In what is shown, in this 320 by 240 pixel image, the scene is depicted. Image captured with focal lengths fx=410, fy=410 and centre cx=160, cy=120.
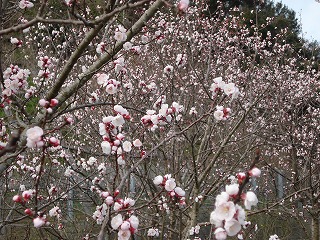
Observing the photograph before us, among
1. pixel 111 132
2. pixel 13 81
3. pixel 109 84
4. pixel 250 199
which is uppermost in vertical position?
pixel 13 81

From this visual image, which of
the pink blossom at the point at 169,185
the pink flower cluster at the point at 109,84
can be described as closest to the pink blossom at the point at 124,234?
the pink blossom at the point at 169,185

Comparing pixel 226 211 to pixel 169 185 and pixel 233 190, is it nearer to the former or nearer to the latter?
pixel 233 190

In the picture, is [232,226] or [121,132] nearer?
[232,226]

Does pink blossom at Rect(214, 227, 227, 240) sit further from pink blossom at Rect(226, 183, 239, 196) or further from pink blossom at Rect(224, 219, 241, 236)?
pink blossom at Rect(226, 183, 239, 196)

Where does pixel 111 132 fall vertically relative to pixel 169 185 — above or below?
above

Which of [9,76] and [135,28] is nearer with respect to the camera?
[135,28]

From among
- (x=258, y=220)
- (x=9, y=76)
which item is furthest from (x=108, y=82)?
(x=258, y=220)

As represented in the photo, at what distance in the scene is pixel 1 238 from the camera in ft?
18.3

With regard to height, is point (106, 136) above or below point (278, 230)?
below

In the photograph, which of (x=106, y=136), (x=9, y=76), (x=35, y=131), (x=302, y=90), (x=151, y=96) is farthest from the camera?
(x=302, y=90)

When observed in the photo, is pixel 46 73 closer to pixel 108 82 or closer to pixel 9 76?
pixel 9 76

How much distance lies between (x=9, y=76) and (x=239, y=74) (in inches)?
222

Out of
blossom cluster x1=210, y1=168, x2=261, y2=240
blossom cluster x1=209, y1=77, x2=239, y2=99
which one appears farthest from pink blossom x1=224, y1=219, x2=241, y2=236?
blossom cluster x1=209, y1=77, x2=239, y2=99

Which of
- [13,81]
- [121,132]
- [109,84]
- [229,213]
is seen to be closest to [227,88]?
[109,84]
